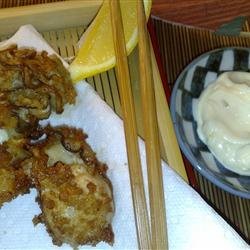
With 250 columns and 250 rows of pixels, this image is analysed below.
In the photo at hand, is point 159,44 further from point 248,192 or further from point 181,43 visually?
point 248,192

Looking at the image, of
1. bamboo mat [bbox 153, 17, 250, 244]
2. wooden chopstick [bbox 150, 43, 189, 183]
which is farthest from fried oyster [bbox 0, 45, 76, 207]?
bamboo mat [bbox 153, 17, 250, 244]

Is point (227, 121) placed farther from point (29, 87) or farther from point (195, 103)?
point (29, 87)

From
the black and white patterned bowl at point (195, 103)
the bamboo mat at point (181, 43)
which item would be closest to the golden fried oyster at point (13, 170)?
the black and white patterned bowl at point (195, 103)

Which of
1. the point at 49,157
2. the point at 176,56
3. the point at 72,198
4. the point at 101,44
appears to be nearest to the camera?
the point at 72,198

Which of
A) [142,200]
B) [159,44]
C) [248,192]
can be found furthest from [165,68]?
[142,200]

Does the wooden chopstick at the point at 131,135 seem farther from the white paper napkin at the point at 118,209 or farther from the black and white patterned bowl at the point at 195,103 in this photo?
the black and white patterned bowl at the point at 195,103

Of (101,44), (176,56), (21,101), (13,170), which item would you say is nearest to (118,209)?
(13,170)
